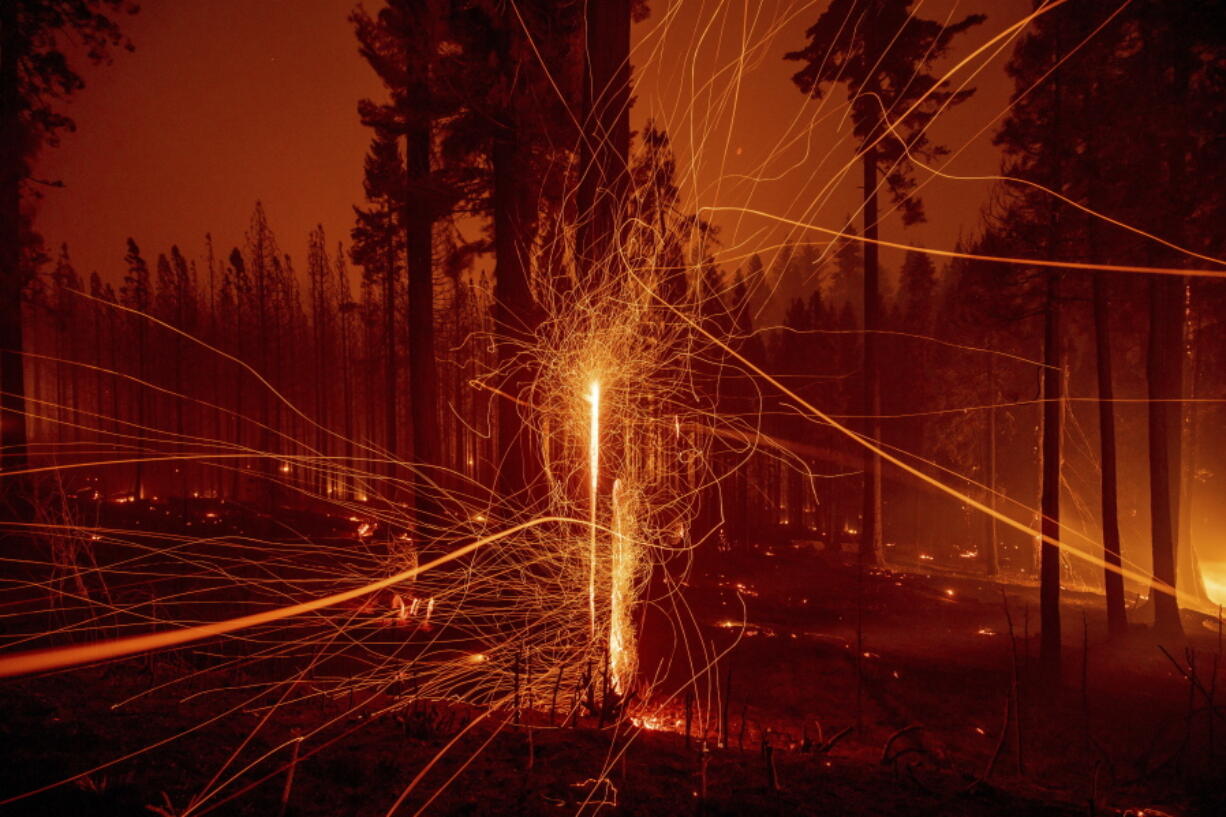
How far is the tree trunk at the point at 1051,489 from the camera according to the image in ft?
38.2

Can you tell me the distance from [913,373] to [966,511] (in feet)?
34.8

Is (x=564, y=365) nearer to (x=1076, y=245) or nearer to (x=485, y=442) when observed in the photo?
(x=1076, y=245)

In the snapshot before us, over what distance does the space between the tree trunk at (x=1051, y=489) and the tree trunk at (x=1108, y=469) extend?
4.36ft

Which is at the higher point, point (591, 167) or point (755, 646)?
point (591, 167)

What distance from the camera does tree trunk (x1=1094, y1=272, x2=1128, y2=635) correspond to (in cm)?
1320

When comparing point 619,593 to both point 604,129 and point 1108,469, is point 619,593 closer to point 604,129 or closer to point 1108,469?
point 604,129

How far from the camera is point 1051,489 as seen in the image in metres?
12.2

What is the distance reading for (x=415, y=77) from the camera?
34.1 feet

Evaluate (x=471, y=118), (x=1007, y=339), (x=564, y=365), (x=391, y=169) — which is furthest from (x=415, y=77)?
(x=1007, y=339)

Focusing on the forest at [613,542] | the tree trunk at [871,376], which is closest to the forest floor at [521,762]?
the forest at [613,542]

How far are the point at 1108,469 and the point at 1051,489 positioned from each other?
2.65 meters

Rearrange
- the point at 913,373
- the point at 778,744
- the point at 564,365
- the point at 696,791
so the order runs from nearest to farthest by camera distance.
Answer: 1. the point at 696,791
2. the point at 564,365
3. the point at 778,744
4. the point at 913,373

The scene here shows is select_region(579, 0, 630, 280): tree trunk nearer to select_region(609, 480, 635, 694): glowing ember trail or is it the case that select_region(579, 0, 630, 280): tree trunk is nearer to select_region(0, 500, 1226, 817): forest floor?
select_region(609, 480, 635, 694): glowing ember trail

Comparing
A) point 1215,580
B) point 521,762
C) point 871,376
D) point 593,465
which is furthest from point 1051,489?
point 1215,580
